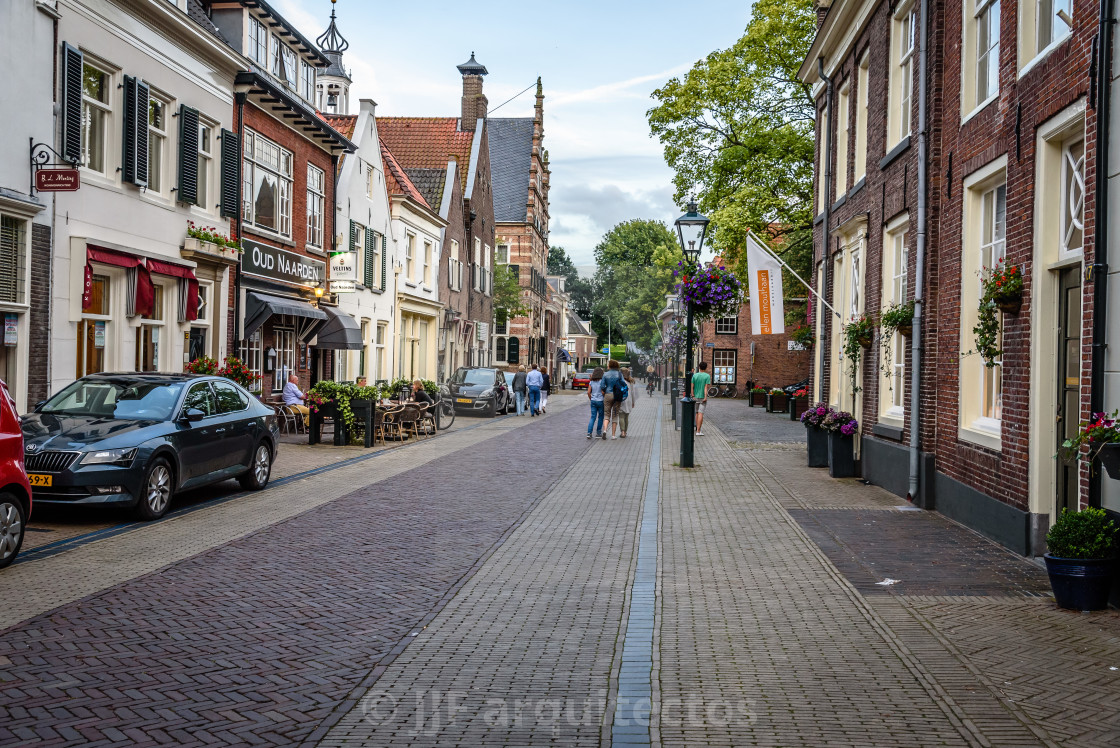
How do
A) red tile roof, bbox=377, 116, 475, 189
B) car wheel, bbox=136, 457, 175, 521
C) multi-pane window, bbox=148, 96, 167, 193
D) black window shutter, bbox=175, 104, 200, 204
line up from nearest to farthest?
car wheel, bbox=136, 457, 175, 521, multi-pane window, bbox=148, 96, 167, 193, black window shutter, bbox=175, 104, 200, 204, red tile roof, bbox=377, 116, 475, 189

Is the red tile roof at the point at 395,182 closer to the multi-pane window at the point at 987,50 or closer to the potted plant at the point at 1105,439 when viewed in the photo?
the multi-pane window at the point at 987,50

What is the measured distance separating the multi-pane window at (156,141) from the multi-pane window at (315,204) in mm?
6790

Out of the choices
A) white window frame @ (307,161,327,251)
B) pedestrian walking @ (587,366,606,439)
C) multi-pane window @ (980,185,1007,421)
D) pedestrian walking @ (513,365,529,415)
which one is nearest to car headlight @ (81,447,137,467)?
multi-pane window @ (980,185,1007,421)

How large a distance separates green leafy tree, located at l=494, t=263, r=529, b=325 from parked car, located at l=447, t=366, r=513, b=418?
19.2 m

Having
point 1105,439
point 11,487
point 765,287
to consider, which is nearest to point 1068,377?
point 1105,439

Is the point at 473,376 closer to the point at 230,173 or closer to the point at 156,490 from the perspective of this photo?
the point at 230,173

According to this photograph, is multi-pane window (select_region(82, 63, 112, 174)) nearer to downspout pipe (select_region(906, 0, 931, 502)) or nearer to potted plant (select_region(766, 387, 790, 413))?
downspout pipe (select_region(906, 0, 931, 502))

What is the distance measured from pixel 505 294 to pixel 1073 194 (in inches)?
1710

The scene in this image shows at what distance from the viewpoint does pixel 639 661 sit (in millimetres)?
5227

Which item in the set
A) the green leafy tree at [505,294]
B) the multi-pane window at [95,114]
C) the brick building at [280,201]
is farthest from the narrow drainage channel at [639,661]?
the green leafy tree at [505,294]

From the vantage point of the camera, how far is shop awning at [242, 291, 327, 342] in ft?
64.7

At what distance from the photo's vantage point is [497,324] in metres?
53.7

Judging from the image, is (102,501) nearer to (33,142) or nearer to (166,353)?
(33,142)

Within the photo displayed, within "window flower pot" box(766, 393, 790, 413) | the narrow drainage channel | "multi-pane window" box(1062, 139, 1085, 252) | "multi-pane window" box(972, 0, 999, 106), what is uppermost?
"multi-pane window" box(972, 0, 999, 106)
